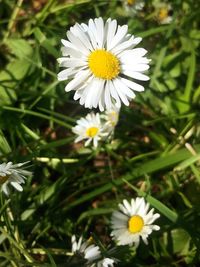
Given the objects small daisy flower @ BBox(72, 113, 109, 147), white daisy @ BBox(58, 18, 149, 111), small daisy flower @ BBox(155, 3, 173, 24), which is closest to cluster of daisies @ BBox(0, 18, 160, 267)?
white daisy @ BBox(58, 18, 149, 111)

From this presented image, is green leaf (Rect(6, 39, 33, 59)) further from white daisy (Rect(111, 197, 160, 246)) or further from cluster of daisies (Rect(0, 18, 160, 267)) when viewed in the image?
white daisy (Rect(111, 197, 160, 246))

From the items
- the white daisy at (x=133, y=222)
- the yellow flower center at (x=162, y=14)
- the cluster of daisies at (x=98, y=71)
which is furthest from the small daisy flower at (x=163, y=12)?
the white daisy at (x=133, y=222)

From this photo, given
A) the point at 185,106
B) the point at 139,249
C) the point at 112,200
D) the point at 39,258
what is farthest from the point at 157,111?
the point at 39,258

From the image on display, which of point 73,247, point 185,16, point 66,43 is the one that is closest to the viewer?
point 66,43

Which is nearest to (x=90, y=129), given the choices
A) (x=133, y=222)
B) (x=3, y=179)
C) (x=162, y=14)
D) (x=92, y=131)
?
(x=92, y=131)

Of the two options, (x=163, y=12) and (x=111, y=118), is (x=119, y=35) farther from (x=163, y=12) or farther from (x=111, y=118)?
(x=163, y=12)

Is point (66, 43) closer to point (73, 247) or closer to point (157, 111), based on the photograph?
point (73, 247)
